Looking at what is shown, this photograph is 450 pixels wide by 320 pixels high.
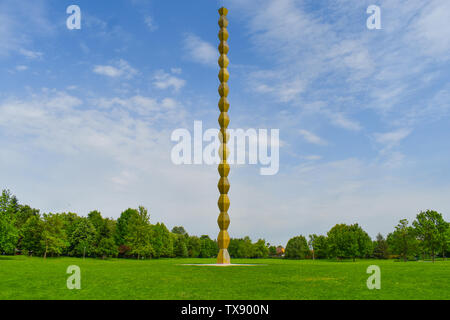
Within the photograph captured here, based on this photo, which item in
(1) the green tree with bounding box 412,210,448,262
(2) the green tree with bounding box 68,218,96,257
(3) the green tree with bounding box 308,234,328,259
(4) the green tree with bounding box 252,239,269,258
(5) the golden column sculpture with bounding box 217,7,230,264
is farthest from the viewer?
(4) the green tree with bounding box 252,239,269,258

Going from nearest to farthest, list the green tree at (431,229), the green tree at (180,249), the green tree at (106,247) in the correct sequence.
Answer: the green tree at (431,229) < the green tree at (106,247) < the green tree at (180,249)

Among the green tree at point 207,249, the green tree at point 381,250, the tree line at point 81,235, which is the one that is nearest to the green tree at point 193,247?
the green tree at point 207,249

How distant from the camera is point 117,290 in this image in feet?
34.9

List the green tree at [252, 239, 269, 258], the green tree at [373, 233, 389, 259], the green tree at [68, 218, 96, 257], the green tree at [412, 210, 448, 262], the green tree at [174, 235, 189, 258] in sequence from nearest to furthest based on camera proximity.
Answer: the green tree at [412, 210, 448, 262] → the green tree at [68, 218, 96, 257] → the green tree at [373, 233, 389, 259] → the green tree at [174, 235, 189, 258] → the green tree at [252, 239, 269, 258]

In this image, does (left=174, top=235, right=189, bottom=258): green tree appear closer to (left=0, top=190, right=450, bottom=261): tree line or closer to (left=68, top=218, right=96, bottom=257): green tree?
(left=0, top=190, right=450, bottom=261): tree line

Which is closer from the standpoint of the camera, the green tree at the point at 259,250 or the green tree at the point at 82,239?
the green tree at the point at 82,239

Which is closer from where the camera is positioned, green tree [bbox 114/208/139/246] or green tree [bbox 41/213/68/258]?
green tree [bbox 41/213/68/258]

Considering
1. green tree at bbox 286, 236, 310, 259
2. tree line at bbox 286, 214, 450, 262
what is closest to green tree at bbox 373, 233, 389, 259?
tree line at bbox 286, 214, 450, 262

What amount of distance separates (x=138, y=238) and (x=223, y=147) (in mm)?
38652

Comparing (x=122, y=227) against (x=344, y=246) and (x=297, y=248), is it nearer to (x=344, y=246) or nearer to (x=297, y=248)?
(x=297, y=248)

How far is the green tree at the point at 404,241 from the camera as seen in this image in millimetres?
56875

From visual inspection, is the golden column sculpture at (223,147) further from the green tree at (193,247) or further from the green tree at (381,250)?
the green tree at (193,247)

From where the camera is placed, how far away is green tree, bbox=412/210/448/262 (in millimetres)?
52656
